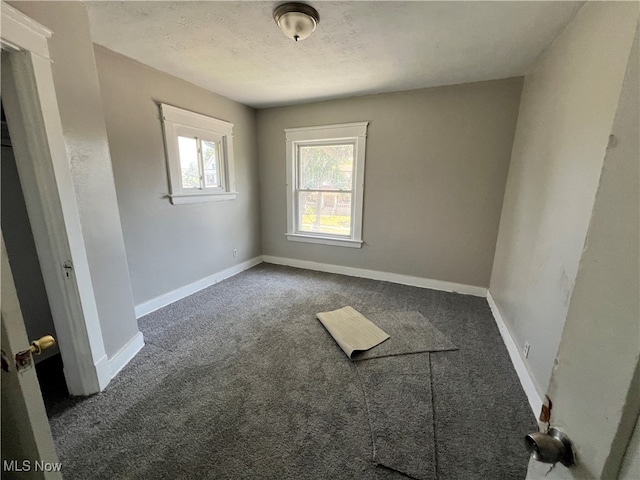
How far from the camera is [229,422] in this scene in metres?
1.50

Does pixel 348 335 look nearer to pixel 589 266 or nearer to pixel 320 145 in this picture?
pixel 589 266

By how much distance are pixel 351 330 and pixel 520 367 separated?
126 centimetres

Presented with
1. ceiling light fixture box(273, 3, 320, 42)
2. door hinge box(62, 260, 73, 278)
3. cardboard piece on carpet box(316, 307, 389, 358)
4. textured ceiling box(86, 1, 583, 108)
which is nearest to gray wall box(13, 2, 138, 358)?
door hinge box(62, 260, 73, 278)

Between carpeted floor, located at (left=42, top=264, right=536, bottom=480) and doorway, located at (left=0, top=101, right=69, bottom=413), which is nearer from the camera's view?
carpeted floor, located at (left=42, top=264, right=536, bottom=480)

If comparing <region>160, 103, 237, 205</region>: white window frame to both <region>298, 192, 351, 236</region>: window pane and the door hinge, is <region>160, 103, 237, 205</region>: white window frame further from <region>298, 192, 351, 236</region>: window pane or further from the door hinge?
the door hinge

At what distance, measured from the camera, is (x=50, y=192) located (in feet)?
4.55

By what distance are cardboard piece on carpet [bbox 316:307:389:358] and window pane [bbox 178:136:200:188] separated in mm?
2125

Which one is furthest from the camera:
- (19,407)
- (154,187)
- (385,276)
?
(385,276)

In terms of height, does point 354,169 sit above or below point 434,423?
above

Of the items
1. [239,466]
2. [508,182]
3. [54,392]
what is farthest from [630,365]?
[508,182]

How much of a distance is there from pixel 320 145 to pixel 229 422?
329cm

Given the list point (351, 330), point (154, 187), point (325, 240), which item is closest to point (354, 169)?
point (325, 240)

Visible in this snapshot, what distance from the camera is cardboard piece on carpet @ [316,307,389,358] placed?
2162 mm

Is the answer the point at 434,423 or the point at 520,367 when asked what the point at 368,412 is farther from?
the point at 520,367
